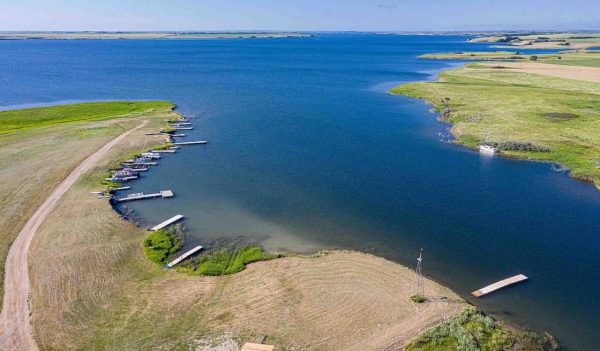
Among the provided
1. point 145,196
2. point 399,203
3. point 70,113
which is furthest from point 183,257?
point 70,113

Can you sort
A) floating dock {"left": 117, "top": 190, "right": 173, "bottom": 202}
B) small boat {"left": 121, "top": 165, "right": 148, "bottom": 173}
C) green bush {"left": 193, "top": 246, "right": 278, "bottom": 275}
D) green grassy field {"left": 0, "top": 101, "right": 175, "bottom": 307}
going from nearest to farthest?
green bush {"left": 193, "top": 246, "right": 278, "bottom": 275} < green grassy field {"left": 0, "top": 101, "right": 175, "bottom": 307} < floating dock {"left": 117, "top": 190, "right": 173, "bottom": 202} < small boat {"left": 121, "top": 165, "right": 148, "bottom": 173}

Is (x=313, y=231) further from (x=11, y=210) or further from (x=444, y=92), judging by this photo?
(x=444, y=92)

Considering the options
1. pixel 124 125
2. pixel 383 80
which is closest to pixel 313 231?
pixel 124 125

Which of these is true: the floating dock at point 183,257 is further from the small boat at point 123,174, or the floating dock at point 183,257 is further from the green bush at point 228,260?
the small boat at point 123,174

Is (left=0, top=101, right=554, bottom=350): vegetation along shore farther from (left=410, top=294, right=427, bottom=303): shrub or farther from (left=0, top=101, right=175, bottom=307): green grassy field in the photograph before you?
(left=0, top=101, right=175, bottom=307): green grassy field

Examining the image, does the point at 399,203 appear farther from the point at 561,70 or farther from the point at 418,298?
the point at 561,70

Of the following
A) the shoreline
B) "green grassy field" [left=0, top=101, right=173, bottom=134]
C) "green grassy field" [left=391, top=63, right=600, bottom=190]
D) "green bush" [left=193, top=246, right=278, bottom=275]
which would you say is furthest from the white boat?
"green grassy field" [left=0, top=101, right=173, bottom=134]
